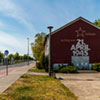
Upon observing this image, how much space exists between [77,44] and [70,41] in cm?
138

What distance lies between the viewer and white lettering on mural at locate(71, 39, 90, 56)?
65.6 feet

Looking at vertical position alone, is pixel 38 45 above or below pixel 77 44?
above

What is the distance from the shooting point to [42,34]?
40.8 meters

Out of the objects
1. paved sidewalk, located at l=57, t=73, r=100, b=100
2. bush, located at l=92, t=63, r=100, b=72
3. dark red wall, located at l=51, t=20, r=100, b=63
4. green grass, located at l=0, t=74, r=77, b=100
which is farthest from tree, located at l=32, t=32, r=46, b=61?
green grass, located at l=0, t=74, r=77, b=100

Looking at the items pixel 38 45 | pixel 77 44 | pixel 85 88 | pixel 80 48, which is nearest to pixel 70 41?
pixel 77 44

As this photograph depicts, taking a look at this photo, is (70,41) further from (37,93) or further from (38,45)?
(38,45)

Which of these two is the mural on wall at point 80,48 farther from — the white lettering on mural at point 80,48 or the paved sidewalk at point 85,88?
the paved sidewalk at point 85,88

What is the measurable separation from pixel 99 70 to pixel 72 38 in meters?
7.02

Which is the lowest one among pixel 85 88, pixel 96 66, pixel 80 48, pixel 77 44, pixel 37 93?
pixel 85 88

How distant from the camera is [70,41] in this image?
20.2 meters

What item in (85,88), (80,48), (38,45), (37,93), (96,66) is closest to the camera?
(37,93)

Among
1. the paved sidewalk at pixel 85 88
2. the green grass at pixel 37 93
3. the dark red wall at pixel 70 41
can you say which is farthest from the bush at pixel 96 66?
the green grass at pixel 37 93

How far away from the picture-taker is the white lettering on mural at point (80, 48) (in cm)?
2000

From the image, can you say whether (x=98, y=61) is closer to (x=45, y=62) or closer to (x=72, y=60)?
(x=72, y=60)
